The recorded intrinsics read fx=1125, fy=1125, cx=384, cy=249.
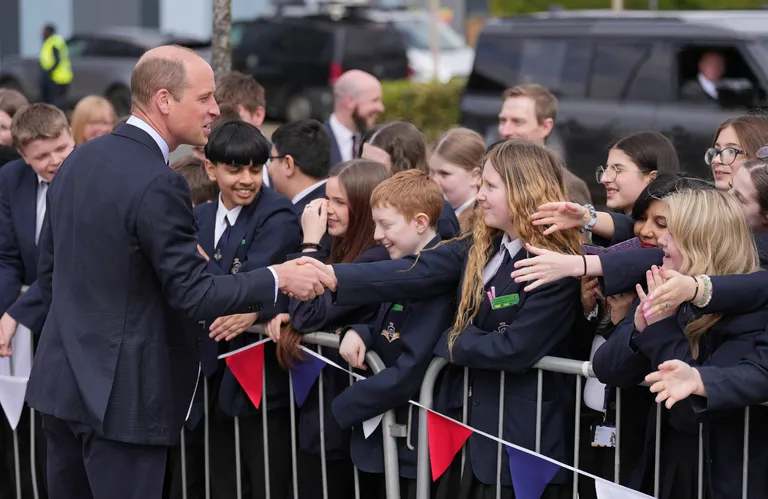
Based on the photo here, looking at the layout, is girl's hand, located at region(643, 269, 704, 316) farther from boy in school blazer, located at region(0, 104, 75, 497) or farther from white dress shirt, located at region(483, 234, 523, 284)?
boy in school blazer, located at region(0, 104, 75, 497)

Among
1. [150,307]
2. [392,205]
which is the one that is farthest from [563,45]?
[150,307]

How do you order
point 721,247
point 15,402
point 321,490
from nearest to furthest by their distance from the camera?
point 721,247 < point 321,490 < point 15,402

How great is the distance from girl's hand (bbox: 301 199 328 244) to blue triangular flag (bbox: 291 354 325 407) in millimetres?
506

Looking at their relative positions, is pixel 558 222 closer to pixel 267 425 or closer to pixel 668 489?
pixel 668 489

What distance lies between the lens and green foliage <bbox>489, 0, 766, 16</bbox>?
26.4m

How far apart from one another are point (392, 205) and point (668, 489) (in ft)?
4.88

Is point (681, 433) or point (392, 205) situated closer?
point (681, 433)

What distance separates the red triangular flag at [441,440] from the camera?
4.18 meters

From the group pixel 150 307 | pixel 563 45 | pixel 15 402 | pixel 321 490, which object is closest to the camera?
pixel 150 307

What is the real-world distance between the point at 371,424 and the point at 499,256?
2.72ft

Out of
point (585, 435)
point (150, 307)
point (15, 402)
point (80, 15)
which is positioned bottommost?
point (80, 15)

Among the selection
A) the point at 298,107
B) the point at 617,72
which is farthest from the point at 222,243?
the point at 298,107

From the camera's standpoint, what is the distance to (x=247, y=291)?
4.08m

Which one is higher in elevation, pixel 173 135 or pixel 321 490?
pixel 173 135
